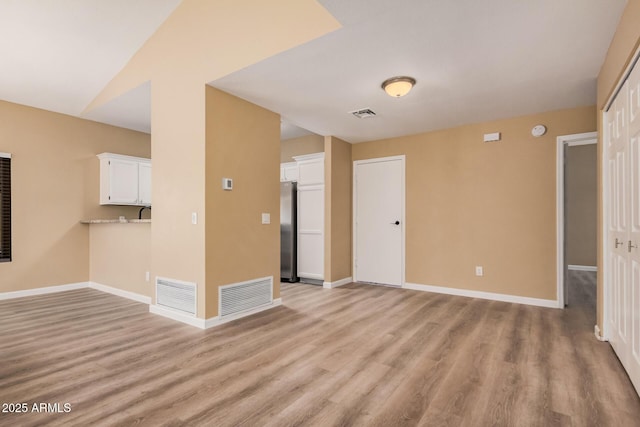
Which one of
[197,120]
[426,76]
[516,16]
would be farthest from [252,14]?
[516,16]

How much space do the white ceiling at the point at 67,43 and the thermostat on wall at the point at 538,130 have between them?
4397mm

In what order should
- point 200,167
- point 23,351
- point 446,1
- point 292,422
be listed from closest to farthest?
point 292,422, point 446,1, point 23,351, point 200,167

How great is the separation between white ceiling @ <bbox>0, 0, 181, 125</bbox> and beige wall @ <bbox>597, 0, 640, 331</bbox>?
383 cm

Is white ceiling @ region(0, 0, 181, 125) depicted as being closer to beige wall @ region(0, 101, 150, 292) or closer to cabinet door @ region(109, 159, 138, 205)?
beige wall @ region(0, 101, 150, 292)

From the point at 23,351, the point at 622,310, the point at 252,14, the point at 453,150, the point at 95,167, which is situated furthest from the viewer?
the point at 95,167

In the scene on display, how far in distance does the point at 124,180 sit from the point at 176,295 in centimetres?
279

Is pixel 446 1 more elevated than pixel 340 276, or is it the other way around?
pixel 446 1

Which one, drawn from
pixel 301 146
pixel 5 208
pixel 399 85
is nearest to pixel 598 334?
pixel 399 85

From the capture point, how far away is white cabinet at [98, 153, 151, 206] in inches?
201

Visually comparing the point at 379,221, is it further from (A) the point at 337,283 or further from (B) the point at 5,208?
(B) the point at 5,208

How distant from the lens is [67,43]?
3691 millimetres

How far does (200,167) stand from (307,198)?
2423 mm

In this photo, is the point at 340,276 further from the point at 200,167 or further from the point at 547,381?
the point at 547,381

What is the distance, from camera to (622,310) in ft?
7.63
